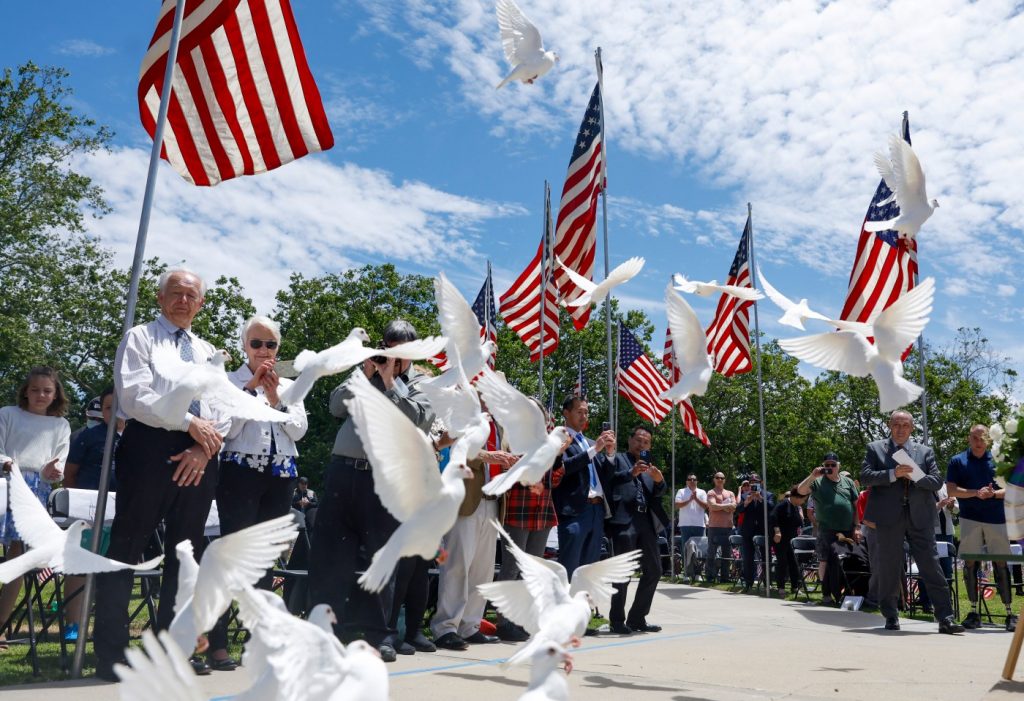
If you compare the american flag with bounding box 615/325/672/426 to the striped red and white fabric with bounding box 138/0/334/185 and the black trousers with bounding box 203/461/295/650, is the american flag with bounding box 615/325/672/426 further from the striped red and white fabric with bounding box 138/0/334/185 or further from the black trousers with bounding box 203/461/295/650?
the black trousers with bounding box 203/461/295/650

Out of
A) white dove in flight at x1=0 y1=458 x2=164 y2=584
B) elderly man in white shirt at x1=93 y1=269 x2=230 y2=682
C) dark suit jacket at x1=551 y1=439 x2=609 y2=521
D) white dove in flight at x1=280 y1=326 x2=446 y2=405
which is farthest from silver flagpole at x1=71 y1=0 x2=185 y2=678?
dark suit jacket at x1=551 y1=439 x2=609 y2=521

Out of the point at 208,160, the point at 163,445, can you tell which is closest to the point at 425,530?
the point at 163,445

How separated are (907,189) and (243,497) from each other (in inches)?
161

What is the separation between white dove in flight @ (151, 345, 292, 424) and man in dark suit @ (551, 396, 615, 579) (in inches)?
153

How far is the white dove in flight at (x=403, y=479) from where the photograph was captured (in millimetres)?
2836

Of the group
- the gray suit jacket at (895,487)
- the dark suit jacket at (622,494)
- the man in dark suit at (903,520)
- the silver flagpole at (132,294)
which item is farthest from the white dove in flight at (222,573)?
the man in dark suit at (903,520)

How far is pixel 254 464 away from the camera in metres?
5.02

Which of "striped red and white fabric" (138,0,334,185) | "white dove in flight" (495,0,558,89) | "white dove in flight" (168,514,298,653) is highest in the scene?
"white dove in flight" (495,0,558,89)

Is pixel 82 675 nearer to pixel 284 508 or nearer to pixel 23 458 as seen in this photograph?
pixel 284 508

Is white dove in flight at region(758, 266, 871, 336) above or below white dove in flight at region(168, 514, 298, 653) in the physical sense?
above

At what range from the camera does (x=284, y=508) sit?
5188 millimetres

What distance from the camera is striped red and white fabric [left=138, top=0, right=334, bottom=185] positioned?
18.4 feet

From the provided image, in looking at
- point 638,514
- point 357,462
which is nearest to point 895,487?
point 638,514

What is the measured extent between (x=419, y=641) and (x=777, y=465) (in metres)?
43.0
